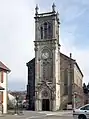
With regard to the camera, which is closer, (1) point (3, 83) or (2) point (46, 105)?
(1) point (3, 83)

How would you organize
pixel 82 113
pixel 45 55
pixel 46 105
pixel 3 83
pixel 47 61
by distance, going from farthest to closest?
pixel 45 55 → pixel 47 61 → pixel 46 105 → pixel 3 83 → pixel 82 113

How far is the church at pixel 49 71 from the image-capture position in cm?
7575

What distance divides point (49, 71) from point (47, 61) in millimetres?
2440

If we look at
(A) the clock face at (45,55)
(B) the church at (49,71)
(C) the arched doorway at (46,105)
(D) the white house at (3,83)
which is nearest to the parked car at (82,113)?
(D) the white house at (3,83)

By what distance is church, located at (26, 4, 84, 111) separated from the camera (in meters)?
75.8

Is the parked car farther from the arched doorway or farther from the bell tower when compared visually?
the arched doorway

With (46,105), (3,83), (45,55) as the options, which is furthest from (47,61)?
(3,83)

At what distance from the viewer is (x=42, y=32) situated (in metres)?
78.8

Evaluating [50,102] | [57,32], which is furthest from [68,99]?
[57,32]

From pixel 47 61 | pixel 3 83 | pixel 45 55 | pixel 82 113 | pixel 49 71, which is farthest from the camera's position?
pixel 45 55

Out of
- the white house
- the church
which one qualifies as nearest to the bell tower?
the church

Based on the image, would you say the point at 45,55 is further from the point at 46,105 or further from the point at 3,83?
the point at 3,83

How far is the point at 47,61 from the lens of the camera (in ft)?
255

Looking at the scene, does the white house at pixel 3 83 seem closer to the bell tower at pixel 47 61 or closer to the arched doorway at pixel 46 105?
the bell tower at pixel 47 61
